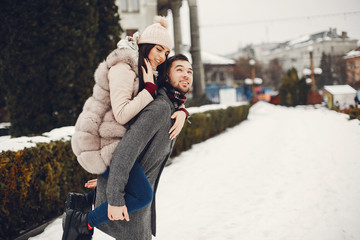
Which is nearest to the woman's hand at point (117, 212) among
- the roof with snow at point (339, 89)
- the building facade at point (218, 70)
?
the roof with snow at point (339, 89)

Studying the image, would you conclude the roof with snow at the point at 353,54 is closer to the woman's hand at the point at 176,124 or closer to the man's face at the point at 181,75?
the man's face at the point at 181,75

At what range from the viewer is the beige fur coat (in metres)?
1.55

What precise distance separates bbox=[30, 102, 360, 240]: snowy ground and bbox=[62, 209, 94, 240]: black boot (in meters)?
1.82

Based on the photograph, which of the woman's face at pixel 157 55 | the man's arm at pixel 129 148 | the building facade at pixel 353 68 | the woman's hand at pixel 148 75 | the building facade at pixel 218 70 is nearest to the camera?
the man's arm at pixel 129 148

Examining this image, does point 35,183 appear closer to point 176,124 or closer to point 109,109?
point 109,109

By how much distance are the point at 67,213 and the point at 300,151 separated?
7318mm

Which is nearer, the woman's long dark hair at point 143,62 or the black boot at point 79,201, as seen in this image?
the woman's long dark hair at point 143,62

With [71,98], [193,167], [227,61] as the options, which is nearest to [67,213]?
[71,98]

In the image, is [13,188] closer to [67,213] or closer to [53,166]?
[53,166]

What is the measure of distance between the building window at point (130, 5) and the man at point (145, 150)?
23.2 meters

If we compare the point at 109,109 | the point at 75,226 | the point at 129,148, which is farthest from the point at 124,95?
→ the point at 75,226

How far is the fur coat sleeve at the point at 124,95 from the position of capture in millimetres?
1526

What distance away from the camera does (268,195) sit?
463 cm

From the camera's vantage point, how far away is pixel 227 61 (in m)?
42.4
